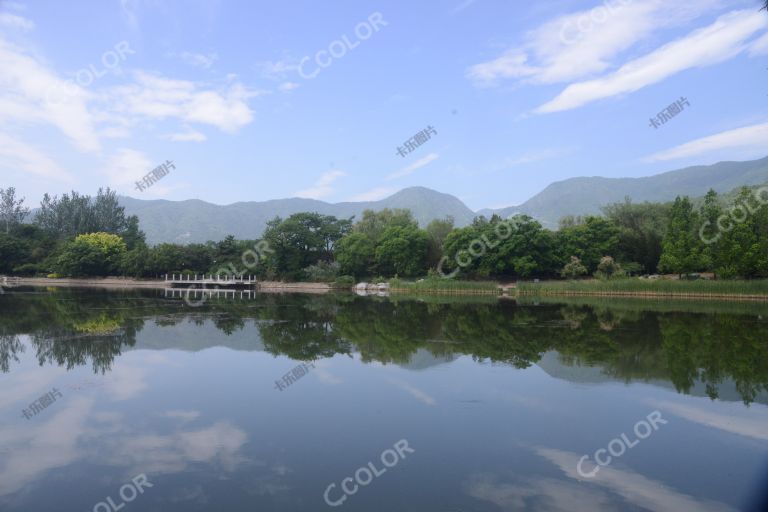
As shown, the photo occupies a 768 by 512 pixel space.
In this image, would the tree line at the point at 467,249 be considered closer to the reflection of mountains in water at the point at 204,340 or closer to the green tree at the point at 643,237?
the green tree at the point at 643,237

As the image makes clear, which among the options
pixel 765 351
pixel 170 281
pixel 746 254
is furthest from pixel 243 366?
pixel 170 281

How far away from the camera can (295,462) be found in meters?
5.46

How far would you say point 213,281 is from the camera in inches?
1874

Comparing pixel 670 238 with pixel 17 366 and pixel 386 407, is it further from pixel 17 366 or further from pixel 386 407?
pixel 17 366

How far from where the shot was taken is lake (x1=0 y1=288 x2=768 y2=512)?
4812mm

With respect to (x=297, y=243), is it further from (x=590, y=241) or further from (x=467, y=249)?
(x=590, y=241)

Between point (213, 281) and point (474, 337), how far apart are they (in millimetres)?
37673

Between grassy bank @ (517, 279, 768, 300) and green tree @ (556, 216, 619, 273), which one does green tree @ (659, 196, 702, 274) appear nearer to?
grassy bank @ (517, 279, 768, 300)

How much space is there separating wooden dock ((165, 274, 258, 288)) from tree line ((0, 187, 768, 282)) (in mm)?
832

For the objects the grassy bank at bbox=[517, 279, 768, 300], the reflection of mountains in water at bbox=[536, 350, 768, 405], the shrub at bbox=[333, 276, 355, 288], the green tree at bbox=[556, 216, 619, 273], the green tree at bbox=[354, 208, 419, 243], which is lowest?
the grassy bank at bbox=[517, 279, 768, 300]

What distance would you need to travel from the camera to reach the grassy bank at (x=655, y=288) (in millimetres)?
29859

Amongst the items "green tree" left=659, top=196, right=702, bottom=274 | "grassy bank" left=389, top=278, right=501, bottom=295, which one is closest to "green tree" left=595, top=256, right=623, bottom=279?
"green tree" left=659, top=196, right=702, bottom=274

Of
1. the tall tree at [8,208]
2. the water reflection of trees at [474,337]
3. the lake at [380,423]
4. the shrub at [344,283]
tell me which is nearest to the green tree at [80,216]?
the tall tree at [8,208]

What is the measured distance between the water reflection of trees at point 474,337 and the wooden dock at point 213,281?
A: 25.0 metres
